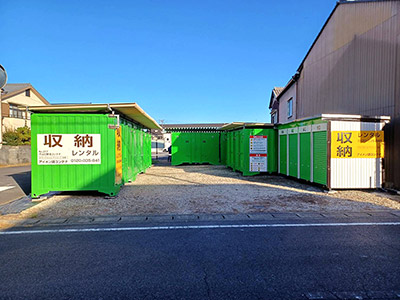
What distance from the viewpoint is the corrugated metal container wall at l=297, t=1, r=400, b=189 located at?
8.71 m

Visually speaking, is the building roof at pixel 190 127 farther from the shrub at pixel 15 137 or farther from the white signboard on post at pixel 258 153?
the shrub at pixel 15 137

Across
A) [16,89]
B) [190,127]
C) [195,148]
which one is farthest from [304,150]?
[16,89]

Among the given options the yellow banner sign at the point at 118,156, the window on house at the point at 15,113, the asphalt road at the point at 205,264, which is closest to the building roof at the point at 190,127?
the yellow banner sign at the point at 118,156

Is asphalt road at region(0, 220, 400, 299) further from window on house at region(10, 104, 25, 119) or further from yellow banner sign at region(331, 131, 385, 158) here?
window on house at region(10, 104, 25, 119)

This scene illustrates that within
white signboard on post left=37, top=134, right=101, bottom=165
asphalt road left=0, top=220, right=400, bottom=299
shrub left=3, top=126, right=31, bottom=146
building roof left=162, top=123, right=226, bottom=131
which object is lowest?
asphalt road left=0, top=220, right=400, bottom=299

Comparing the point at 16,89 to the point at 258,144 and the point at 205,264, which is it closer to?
the point at 258,144

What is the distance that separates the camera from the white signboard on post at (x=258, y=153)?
12.8 m

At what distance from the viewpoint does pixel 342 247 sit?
4094 millimetres

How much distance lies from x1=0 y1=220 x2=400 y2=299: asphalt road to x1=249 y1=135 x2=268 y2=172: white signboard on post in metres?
7.80

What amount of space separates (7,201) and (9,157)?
17.0 meters

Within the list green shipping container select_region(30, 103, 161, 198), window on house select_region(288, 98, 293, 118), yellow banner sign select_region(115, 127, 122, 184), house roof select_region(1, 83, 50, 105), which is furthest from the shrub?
window on house select_region(288, 98, 293, 118)

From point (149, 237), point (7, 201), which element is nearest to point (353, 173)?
point (149, 237)

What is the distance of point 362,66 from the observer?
10211 mm

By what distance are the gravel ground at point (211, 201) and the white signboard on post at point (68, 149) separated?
45.5 inches
